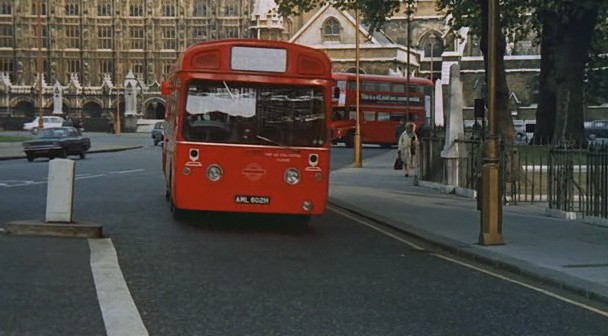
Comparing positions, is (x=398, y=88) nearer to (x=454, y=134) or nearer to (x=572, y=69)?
(x=572, y=69)

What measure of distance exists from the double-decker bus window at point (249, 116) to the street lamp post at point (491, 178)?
8.93 feet

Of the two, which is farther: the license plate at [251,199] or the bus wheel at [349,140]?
the bus wheel at [349,140]

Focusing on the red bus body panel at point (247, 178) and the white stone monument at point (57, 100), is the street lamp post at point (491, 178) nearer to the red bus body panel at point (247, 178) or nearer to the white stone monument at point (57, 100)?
the red bus body panel at point (247, 178)

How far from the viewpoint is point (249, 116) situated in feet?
46.4

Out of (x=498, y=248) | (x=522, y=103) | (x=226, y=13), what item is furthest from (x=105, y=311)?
(x=226, y=13)

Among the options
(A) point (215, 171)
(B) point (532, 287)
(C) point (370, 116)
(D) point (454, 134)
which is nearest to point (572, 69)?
(D) point (454, 134)

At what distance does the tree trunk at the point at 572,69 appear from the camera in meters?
30.6

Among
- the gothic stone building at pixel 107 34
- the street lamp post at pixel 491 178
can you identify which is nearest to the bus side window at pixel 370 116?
the street lamp post at pixel 491 178

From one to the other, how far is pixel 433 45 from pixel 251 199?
84.9 m

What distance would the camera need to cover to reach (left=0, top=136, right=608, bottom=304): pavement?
10.6 m

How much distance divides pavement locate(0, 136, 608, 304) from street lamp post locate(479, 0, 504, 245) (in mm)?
235

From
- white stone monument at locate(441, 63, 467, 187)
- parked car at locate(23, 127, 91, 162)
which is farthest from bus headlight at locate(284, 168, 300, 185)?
parked car at locate(23, 127, 91, 162)

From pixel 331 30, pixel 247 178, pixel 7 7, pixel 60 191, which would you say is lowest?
pixel 60 191

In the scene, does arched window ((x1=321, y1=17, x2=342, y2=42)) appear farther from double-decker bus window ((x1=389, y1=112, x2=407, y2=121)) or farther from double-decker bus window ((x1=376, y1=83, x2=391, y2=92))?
double-decker bus window ((x1=389, y1=112, x2=407, y2=121))
